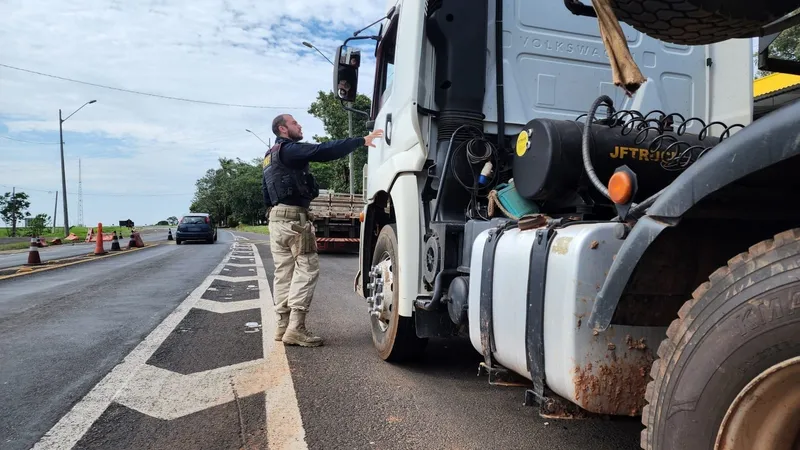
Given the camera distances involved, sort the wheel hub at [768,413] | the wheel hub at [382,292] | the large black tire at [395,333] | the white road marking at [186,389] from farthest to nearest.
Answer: the wheel hub at [382,292]
the large black tire at [395,333]
the white road marking at [186,389]
the wheel hub at [768,413]

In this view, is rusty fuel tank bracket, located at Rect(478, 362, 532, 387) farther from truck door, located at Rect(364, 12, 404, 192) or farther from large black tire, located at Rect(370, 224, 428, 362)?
truck door, located at Rect(364, 12, 404, 192)

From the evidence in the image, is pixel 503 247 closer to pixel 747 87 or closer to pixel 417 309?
pixel 417 309

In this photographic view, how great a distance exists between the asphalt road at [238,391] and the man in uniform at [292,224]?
259mm

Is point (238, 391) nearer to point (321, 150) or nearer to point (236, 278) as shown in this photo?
point (321, 150)

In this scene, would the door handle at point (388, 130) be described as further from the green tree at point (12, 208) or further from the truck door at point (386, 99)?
the green tree at point (12, 208)

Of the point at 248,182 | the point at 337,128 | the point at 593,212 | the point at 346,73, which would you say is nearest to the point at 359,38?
the point at 346,73

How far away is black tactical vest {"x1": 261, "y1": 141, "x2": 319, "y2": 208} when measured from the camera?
4.66 meters

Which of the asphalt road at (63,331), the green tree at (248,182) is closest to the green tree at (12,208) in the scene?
the green tree at (248,182)

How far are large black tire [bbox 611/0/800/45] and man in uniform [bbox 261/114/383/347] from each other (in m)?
2.86

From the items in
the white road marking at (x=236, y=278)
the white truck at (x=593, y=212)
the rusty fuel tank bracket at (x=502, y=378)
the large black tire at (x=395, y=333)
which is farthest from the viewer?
the white road marking at (x=236, y=278)

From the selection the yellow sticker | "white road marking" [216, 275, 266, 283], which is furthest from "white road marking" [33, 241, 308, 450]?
"white road marking" [216, 275, 266, 283]

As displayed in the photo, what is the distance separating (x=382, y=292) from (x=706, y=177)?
2.85 metres

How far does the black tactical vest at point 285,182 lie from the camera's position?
4.66m

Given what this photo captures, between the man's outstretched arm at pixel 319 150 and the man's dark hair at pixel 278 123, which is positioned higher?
the man's dark hair at pixel 278 123
